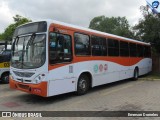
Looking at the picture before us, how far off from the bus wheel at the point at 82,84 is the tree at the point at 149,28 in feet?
36.1

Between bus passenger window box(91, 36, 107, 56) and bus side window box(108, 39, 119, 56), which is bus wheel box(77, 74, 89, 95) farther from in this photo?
bus side window box(108, 39, 119, 56)

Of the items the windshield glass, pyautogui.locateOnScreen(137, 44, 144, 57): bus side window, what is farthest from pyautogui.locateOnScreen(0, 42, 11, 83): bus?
pyautogui.locateOnScreen(137, 44, 144, 57): bus side window

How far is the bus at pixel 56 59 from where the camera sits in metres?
8.50

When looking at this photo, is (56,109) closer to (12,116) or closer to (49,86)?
(49,86)

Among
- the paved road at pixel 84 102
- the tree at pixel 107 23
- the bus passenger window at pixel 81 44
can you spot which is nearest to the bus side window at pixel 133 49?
the paved road at pixel 84 102

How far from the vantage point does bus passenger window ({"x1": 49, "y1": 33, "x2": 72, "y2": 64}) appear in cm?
866

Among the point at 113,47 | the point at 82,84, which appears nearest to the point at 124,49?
the point at 113,47

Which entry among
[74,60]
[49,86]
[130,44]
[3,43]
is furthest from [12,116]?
[130,44]

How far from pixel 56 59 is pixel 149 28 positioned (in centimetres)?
1343

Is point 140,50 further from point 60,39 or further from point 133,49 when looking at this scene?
point 60,39

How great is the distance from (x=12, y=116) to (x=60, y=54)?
2934 mm

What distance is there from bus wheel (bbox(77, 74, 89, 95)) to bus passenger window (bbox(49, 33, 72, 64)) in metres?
1.25

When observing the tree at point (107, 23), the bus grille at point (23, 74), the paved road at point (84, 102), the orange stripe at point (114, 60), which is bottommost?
the paved road at point (84, 102)

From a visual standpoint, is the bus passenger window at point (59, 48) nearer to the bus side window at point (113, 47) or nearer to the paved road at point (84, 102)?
the paved road at point (84, 102)
